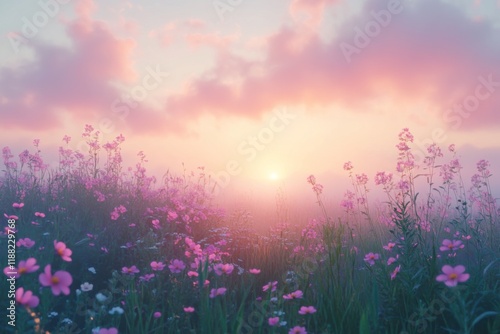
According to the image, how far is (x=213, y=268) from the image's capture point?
3.66 metres

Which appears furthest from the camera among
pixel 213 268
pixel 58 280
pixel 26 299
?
pixel 213 268

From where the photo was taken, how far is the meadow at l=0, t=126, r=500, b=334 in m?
2.79

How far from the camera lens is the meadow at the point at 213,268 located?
9.14 ft

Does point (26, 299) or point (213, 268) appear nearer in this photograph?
point (26, 299)

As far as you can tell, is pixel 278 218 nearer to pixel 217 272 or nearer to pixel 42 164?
pixel 42 164

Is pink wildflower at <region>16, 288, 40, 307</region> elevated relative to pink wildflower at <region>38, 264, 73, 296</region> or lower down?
lower down

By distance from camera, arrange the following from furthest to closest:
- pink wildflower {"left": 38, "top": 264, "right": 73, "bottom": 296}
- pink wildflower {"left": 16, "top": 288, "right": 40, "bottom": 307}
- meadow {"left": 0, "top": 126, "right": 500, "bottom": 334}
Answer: meadow {"left": 0, "top": 126, "right": 500, "bottom": 334} < pink wildflower {"left": 38, "top": 264, "right": 73, "bottom": 296} < pink wildflower {"left": 16, "top": 288, "right": 40, "bottom": 307}

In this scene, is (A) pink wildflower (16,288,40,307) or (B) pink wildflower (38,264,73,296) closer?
(A) pink wildflower (16,288,40,307)

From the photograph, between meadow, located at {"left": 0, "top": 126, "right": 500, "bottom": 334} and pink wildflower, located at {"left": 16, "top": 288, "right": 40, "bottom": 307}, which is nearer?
pink wildflower, located at {"left": 16, "top": 288, "right": 40, "bottom": 307}

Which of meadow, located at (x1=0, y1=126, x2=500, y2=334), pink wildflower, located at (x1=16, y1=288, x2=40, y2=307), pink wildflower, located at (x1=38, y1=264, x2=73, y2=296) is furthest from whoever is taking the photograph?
meadow, located at (x1=0, y1=126, x2=500, y2=334)

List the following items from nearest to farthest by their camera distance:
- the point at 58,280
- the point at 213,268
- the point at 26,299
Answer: the point at 26,299 → the point at 58,280 → the point at 213,268

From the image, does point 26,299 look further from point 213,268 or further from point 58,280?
point 213,268

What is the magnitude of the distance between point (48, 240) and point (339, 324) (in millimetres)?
3540

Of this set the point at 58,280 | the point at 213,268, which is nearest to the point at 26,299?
the point at 58,280
